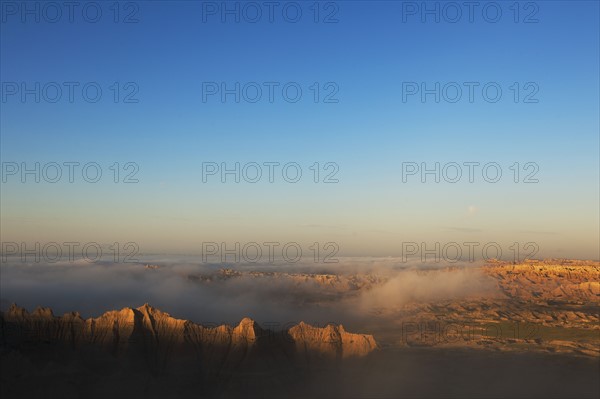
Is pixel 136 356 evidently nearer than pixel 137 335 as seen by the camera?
Yes

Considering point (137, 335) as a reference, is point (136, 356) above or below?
below

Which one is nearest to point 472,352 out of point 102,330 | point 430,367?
point 430,367

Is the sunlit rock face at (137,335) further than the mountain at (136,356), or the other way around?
the sunlit rock face at (137,335)

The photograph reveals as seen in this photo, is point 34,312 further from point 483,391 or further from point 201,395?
point 483,391

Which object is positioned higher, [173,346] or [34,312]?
[34,312]

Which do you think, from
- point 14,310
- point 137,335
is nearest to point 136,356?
point 137,335

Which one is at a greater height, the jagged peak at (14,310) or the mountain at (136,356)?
the jagged peak at (14,310)

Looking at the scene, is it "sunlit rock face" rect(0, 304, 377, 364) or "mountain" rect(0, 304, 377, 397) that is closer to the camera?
"mountain" rect(0, 304, 377, 397)

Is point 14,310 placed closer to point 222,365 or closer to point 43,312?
point 43,312

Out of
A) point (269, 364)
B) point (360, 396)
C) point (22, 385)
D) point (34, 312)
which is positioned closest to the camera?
point (22, 385)

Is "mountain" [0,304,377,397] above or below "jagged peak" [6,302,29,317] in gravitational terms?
below

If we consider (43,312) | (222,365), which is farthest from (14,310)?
(222,365)
